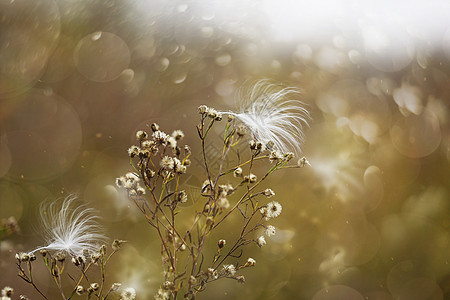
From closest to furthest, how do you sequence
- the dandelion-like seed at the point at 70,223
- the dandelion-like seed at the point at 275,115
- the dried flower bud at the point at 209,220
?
the dried flower bud at the point at 209,220 → the dandelion-like seed at the point at 275,115 → the dandelion-like seed at the point at 70,223

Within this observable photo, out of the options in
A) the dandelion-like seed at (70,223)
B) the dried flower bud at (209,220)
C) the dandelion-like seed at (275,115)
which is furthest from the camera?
the dandelion-like seed at (70,223)

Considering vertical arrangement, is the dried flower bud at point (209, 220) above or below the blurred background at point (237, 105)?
below

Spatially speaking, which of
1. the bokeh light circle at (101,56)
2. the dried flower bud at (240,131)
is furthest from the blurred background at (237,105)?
the dried flower bud at (240,131)

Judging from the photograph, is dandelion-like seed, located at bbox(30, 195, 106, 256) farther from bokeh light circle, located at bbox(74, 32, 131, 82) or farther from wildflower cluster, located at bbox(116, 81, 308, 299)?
bokeh light circle, located at bbox(74, 32, 131, 82)

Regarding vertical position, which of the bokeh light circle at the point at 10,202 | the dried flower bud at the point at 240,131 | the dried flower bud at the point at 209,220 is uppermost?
the bokeh light circle at the point at 10,202

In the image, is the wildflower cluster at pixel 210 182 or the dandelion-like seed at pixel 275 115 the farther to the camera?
the dandelion-like seed at pixel 275 115

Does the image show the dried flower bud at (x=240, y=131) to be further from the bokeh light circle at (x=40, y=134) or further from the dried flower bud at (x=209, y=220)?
the bokeh light circle at (x=40, y=134)

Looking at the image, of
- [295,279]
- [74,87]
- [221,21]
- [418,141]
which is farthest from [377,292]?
[74,87]
